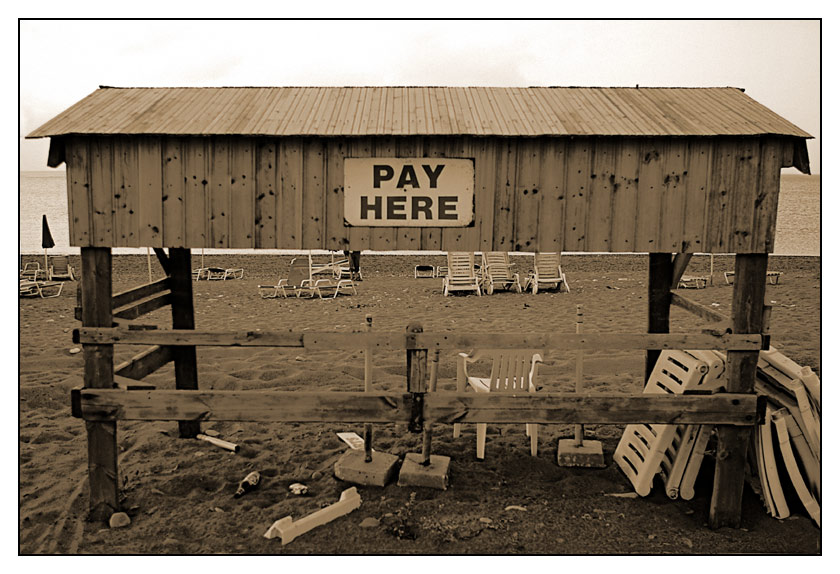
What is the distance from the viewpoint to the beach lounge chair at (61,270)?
961 inches

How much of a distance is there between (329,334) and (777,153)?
4672 millimetres

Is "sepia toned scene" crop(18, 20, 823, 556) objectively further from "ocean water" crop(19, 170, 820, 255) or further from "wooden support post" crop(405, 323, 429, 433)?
"ocean water" crop(19, 170, 820, 255)

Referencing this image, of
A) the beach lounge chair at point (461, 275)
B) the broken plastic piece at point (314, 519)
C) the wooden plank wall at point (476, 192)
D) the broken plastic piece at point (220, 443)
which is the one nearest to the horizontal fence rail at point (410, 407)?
the broken plastic piece at point (314, 519)

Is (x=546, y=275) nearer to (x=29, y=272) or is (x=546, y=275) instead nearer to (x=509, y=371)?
(x=509, y=371)

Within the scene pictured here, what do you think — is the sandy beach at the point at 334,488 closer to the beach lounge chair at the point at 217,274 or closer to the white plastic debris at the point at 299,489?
the white plastic debris at the point at 299,489

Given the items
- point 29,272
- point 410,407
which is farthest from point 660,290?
point 29,272

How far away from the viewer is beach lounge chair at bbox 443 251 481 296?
1953 centimetres

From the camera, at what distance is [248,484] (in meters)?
6.95

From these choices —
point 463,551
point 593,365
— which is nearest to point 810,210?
point 593,365

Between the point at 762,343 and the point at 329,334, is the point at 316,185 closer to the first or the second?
the point at 329,334

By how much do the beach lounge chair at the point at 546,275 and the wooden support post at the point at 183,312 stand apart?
1314 cm

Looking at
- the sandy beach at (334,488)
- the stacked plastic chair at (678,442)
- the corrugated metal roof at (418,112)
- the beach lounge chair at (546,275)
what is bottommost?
the sandy beach at (334,488)

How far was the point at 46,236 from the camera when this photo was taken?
Result: 19516 mm

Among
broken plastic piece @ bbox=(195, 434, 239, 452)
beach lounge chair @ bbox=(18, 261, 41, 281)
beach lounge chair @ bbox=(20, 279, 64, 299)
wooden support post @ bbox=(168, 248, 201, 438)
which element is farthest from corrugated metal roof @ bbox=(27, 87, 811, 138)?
beach lounge chair @ bbox=(18, 261, 41, 281)
